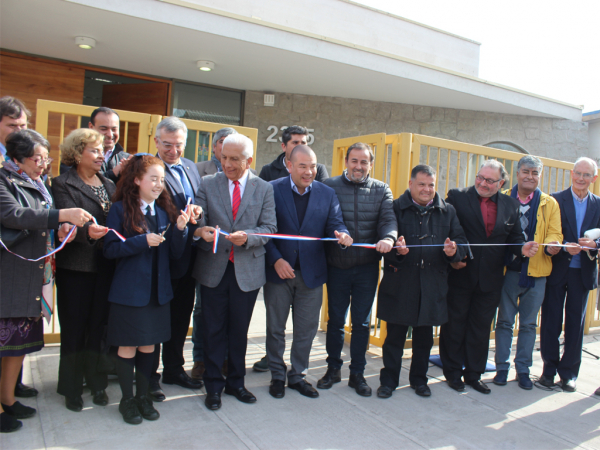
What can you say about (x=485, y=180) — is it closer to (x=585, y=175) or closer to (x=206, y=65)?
(x=585, y=175)

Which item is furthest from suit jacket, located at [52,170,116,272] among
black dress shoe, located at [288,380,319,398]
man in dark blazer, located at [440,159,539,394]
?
man in dark blazer, located at [440,159,539,394]

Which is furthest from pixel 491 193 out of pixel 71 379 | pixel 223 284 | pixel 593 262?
pixel 71 379

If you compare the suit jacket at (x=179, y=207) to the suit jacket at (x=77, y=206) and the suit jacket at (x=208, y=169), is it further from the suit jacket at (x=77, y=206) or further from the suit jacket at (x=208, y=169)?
the suit jacket at (x=208, y=169)

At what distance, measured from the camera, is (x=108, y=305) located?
346 cm

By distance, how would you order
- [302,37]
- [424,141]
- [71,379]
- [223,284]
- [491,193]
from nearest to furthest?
[71,379] < [223,284] < [491,193] < [424,141] < [302,37]

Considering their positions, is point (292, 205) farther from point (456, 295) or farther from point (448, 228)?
point (456, 295)

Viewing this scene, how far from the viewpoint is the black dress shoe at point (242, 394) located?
3.56 m

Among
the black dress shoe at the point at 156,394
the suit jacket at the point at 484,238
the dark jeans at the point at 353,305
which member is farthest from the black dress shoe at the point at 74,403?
the suit jacket at the point at 484,238

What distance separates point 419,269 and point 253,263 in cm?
142

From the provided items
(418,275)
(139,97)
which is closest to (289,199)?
(418,275)

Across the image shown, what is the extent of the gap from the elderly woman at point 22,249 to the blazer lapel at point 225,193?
981 mm

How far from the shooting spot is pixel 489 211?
4.21 meters

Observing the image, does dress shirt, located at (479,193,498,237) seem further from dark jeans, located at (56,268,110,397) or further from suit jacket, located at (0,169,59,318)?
suit jacket, located at (0,169,59,318)

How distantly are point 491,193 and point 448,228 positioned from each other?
545mm
